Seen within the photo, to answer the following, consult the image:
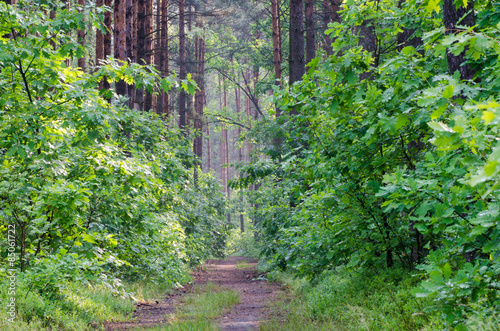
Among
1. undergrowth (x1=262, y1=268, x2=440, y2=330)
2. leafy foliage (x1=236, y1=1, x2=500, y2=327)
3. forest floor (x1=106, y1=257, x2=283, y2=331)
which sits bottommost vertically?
forest floor (x1=106, y1=257, x2=283, y2=331)

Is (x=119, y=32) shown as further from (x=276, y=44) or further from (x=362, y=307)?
(x=362, y=307)

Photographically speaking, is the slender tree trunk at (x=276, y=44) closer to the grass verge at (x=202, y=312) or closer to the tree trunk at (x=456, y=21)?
the grass verge at (x=202, y=312)

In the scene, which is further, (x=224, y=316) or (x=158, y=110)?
(x=158, y=110)

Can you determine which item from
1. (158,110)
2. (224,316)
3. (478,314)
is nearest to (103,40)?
(158,110)

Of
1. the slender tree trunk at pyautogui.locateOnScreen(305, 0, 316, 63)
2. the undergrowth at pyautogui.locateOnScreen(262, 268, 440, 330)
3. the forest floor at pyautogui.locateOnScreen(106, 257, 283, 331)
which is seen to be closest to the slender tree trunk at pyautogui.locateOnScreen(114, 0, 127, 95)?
the slender tree trunk at pyautogui.locateOnScreen(305, 0, 316, 63)

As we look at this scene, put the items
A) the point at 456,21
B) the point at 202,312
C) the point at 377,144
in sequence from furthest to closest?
the point at 202,312 < the point at 377,144 < the point at 456,21

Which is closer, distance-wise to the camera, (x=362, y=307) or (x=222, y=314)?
(x=362, y=307)

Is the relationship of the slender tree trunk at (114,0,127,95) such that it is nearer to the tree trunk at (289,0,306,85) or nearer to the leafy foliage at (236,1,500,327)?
the tree trunk at (289,0,306,85)

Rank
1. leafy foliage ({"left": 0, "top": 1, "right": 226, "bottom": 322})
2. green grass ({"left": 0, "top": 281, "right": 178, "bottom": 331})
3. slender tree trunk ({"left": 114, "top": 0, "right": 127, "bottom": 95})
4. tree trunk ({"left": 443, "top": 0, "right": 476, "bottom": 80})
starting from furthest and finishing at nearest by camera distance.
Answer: slender tree trunk ({"left": 114, "top": 0, "right": 127, "bottom": 95}) < leafy foliage ({"left": 0, "top": 1, "right": 226, "bottom": 322}) < green grass ({"left": 0, "top": 281, "right": 178, "bottom": 331}) < tree trunk ({"left": 443, "top": 0, "right": 476, "bottom": 80})

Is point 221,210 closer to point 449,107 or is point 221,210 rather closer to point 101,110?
point 101,110

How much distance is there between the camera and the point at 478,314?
2.65m

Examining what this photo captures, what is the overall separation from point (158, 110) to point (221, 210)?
25.9 feet

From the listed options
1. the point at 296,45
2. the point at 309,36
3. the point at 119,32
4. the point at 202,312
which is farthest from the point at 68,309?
the point at 309,36

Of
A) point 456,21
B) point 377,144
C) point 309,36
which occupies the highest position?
point 309,36
